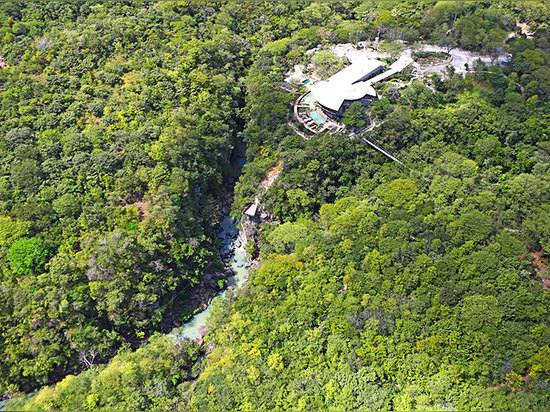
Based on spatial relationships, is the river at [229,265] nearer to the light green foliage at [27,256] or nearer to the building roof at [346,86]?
the light green foliage at [27,256]

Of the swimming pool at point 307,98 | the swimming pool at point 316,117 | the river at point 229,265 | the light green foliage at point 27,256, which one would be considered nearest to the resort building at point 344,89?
the swimming pool at point 307,98

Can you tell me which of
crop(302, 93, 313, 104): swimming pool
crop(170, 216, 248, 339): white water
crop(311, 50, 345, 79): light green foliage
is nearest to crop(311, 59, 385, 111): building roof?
crop(302, 93, 313, 104): swimming pool

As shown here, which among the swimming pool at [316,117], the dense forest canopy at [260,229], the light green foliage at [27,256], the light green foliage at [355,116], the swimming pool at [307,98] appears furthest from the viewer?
the swimming pool at [307,98]

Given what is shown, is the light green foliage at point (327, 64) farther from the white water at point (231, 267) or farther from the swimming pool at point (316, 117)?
the white water at point (231, 267)

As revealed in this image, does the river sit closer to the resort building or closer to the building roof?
the resort building

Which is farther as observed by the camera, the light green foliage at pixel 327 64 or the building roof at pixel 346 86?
the light green foliage at pixel 327 64

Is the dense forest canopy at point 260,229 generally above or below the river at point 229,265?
above

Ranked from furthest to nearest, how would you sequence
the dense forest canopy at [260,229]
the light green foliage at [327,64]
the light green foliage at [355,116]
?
the light green foliage at [327,64]
the light green foliage at [355,116]
the dense forest canopy at [260,229]
